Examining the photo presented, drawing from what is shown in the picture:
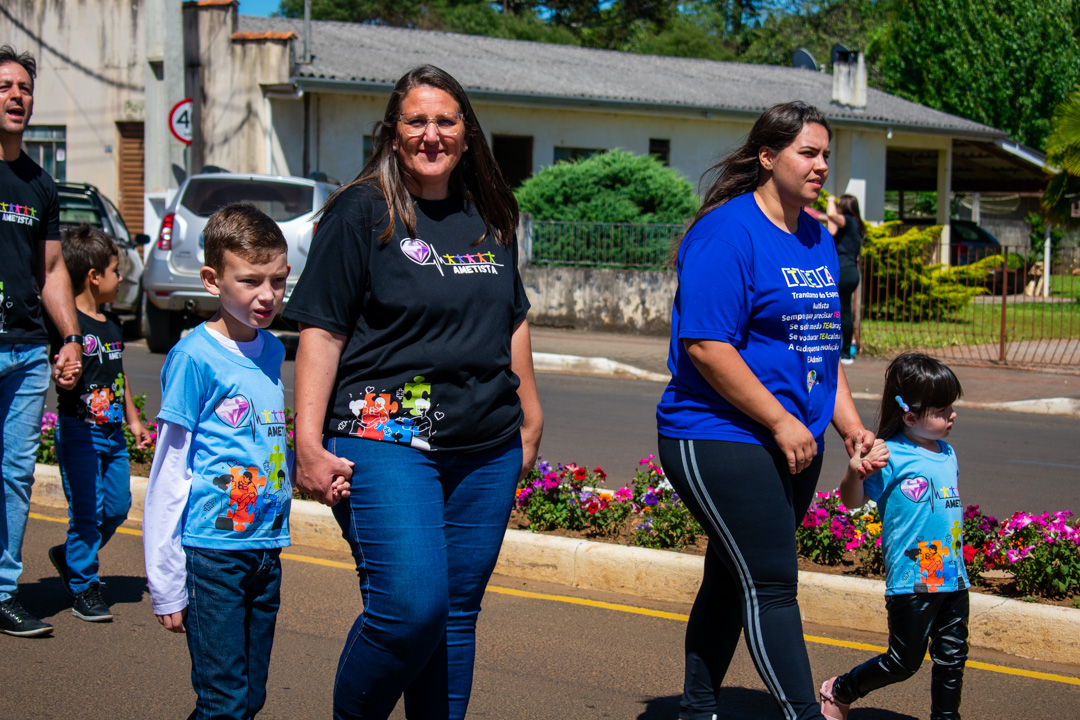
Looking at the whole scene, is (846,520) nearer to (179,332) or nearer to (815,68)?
(179,332)

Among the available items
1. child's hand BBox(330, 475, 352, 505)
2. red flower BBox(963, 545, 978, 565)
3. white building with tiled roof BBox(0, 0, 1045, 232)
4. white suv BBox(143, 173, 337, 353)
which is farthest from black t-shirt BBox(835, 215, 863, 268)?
white building with tiled roof BBox(0, 0, 1045, 232)

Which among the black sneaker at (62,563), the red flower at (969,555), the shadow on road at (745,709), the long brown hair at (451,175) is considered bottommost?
the shadow on road at (745,709)

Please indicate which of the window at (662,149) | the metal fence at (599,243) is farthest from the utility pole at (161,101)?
the window at (662,149)

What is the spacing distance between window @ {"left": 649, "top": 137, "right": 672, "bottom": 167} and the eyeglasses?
22614 millimetres

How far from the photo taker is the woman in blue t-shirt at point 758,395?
118 inches

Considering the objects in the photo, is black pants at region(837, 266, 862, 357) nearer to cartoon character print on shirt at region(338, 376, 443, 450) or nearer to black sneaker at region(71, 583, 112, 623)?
black sneaker at region(71, 583, 112, 623)

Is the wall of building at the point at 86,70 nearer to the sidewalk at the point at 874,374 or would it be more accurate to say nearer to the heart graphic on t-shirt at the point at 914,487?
the sidewalk at the point at 874,374

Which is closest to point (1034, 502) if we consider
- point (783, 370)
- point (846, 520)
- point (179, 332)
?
point (846, 520)

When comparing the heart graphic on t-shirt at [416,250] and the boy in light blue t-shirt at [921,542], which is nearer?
the heart graphic on t-shirt at [416,250]

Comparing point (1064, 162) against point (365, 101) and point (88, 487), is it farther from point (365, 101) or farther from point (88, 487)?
point (88, 487)

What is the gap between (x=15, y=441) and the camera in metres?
4.39

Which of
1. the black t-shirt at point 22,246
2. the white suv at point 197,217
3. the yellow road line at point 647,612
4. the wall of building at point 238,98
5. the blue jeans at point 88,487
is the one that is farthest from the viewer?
the wall of building at point 238,98

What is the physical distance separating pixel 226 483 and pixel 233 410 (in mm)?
199

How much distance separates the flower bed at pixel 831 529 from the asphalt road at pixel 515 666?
459mm
